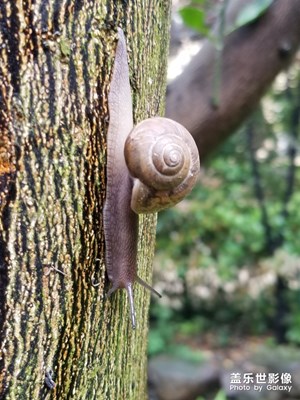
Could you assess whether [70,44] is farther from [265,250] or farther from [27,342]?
[265,250]

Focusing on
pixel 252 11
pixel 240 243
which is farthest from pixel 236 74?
pixel 240 243

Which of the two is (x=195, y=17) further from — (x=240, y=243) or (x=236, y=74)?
(x=240, y=243)

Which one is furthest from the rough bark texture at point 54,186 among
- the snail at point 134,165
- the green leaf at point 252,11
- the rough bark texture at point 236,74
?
the rough bark texture at point 236,74

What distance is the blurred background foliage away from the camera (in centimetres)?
318

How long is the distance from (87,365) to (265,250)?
2760mm

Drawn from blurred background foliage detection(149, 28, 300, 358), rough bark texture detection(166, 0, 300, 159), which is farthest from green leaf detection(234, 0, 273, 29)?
blurred background foliage detection(149, 28, 300, 358)

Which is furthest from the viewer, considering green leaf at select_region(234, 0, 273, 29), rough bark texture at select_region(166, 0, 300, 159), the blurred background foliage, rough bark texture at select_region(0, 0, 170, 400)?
the blurred background foliage

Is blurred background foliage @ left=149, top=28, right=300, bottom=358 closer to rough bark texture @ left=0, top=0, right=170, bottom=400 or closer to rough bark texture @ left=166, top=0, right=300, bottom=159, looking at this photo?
rough bark texture @ left=166, top=0, right=300, bottom=159

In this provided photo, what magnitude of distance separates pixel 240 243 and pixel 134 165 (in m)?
2.76

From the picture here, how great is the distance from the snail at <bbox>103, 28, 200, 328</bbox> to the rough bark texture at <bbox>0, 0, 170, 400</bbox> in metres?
0.01

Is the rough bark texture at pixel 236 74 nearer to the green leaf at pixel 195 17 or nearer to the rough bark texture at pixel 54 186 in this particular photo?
the green leaf at pixel 195 17

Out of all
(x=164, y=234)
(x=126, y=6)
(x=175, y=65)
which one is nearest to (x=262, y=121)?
(x=175, y=65)

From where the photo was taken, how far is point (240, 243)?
10.9 feet

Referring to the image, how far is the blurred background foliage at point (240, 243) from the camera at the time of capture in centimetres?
318
